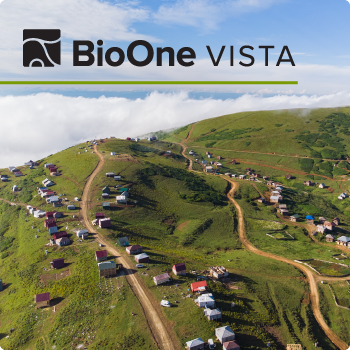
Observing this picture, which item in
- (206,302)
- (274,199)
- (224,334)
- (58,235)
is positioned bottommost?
(224,334)

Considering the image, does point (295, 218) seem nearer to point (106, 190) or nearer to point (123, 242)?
point (123, 242)

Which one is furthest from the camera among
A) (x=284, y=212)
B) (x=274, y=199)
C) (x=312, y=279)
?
(x=274, y=199)

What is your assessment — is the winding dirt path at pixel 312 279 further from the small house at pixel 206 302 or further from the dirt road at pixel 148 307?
the dirt road at pixel 148 307

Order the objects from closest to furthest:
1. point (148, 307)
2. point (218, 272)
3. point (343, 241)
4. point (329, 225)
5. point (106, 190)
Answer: point (148, 307) < point (218, 272) < point (343, 241) < point (329, 225) < point (106, 190)

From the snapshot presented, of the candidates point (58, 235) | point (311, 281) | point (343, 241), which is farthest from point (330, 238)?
point (58, 235)

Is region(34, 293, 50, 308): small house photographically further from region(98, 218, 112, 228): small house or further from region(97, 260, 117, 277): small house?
region(98, 218, 112, 228): small house

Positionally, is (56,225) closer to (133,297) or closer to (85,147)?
(133,297)
